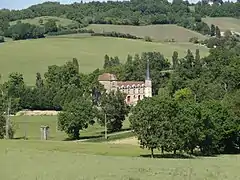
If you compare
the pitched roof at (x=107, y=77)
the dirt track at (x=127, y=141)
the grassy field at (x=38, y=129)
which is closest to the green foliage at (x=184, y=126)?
the dirt track at (x=127, y=141)

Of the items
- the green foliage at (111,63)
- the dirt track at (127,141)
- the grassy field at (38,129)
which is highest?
the green foliage at (111,63)

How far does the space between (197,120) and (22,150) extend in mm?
18330

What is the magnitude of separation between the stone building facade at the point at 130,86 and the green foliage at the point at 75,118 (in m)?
53.4

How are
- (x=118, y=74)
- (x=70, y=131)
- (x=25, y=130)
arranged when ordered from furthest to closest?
(x=118, y=74) → (x=25, y=130) → (x=70, y=131)

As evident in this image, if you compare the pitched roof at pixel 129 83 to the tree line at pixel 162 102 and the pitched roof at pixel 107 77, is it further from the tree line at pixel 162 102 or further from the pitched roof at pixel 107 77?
the tree line at pixel 162 102

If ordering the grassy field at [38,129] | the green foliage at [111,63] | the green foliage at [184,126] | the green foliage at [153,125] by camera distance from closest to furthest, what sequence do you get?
the green foliage at [153,125], the green foliage at [184,126], the grassy field at [38,129], the green foliage at [111,63]

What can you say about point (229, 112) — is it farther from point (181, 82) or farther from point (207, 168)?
point (181, 82)

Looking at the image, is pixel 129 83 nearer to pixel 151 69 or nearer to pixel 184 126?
pixel 151 69

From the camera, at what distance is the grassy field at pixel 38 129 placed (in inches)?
3646

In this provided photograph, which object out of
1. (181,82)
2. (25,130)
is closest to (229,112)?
(25,130)

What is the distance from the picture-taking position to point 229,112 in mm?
70125

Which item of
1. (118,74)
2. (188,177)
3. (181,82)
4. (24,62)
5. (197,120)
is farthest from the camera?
(24,62)

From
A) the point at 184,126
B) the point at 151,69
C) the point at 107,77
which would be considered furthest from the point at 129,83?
the point at 184,126

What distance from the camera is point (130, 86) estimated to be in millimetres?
151625
